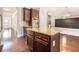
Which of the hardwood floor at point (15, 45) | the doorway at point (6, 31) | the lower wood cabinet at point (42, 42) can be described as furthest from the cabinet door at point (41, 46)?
the doorway at point (6, 31)

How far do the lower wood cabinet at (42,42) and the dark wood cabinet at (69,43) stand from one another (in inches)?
2.6

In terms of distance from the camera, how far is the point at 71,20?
151cm

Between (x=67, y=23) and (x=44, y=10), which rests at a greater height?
(x=44, y=10)

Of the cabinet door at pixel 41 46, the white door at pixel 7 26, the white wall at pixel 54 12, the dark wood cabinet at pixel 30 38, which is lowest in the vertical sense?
the cabinet door at pixel 41 46

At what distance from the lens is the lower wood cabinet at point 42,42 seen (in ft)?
5.13

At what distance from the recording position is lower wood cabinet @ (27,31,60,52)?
5.13 ft

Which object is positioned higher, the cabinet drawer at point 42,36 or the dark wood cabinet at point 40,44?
the cabinet drawer at point 42,36

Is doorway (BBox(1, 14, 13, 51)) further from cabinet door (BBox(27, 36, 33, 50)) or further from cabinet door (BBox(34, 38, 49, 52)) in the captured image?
cabinet door (BBox(34, 38, 49, 52))

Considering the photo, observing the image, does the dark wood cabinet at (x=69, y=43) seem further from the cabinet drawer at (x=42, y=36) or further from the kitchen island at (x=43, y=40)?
the cabinet drawer at (x=42, y=36)

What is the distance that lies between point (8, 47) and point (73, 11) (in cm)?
97

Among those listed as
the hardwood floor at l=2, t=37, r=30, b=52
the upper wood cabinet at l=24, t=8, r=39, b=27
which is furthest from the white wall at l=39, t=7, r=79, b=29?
the hardwood floor at l=2, t=37, r=30, b=52
